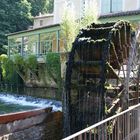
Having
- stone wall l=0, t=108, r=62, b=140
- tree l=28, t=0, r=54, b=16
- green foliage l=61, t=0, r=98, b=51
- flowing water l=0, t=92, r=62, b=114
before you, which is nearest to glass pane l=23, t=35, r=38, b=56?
flowing water l=0, t=92, r=62, b=114

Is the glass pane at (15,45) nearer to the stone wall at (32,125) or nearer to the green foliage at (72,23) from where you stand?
the green foliage at (72,23)

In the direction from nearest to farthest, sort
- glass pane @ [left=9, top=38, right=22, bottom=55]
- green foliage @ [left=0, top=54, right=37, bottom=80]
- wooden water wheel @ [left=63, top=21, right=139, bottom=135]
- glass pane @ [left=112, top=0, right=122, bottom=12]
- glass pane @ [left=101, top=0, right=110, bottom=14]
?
wooden water wheel @ [left=63, top=21, right=139, bottom=135]
glass pane @ [left=112, top=0, right=122, bottom=12]
green foliage @ [left=0, top=54, right=37, bottom=80]
glass pane @ [left=101, top=0, right=110, bottom=14]
glass pane @ [left=9, top=38, right=22, bottom=55]

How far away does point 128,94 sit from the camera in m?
12.5

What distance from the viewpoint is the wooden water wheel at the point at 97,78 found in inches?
459

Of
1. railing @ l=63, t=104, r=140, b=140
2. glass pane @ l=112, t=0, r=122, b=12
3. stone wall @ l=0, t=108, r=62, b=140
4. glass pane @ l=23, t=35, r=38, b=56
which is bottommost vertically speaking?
stone wall @ l=0, t=108, r=62, b=140

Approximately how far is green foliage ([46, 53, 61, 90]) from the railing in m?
18.7

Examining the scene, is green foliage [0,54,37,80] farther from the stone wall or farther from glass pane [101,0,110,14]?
the stone wall

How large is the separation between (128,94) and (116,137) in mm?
6258

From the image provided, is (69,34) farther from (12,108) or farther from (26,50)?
(26,50)

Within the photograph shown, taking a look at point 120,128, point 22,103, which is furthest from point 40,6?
point 120,128

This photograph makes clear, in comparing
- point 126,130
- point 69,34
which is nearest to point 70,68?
point 126,130

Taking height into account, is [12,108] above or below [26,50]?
below

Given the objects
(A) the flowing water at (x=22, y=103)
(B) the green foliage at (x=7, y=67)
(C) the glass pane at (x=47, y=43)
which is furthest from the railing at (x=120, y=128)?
(B) the green foliage at (x=7, y=67)

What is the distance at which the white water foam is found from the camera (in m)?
25.5
